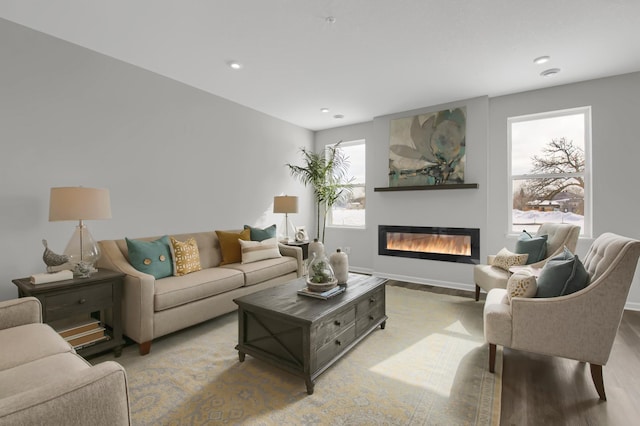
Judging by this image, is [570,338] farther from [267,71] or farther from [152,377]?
[267,71]

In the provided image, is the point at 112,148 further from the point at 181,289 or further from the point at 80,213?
the point at 181,289

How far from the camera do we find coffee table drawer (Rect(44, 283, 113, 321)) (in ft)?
7.17

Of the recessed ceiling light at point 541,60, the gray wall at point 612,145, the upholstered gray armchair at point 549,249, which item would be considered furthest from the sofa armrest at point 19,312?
the gray wall at point 612,145

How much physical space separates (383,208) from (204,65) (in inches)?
130

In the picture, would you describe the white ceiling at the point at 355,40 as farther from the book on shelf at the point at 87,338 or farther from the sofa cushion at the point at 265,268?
the book on shelf at the point at 87,338

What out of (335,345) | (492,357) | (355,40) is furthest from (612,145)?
(335,345)

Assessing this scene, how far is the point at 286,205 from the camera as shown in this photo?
4.70 m

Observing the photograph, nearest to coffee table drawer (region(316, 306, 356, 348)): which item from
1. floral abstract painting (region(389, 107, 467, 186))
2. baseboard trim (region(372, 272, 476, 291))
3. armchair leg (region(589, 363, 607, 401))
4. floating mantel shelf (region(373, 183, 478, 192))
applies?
armchair leg (region(589, 363, 607, 401))

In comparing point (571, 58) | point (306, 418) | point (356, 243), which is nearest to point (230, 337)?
point (306, 418)

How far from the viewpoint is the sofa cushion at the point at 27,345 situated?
1.40m

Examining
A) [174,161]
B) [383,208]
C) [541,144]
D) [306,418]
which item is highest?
[541,144]

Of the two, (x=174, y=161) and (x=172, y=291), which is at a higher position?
(x=174, y=161)

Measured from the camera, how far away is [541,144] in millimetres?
4074

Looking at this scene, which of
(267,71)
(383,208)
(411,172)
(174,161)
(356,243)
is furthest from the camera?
(356,243)
